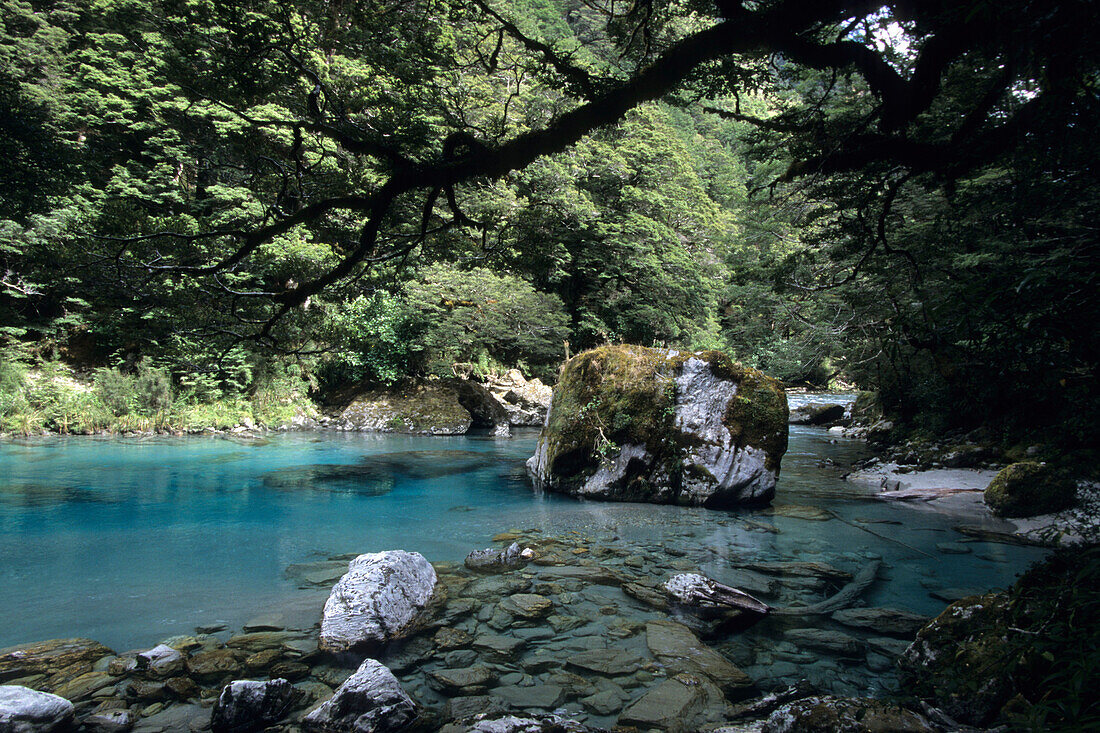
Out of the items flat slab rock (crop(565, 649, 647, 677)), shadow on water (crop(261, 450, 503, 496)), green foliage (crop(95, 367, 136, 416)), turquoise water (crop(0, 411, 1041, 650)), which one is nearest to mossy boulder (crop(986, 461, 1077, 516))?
turquoise water (crop(0, 411, 1041, 650))

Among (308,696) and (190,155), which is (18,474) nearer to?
(308,696)

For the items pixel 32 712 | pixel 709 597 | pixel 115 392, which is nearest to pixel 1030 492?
pixel 709 597

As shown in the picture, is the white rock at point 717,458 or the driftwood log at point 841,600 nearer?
the driftwood log at point 841,600

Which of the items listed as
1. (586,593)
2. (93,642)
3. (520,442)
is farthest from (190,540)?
(520,442)

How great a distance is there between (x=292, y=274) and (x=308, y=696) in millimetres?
17537

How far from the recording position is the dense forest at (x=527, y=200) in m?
3.00

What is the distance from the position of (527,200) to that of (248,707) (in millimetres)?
15616

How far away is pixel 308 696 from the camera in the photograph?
3.34 m

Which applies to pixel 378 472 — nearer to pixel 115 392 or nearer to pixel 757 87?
pixel 757 87

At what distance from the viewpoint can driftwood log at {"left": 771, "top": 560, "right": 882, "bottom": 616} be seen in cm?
460

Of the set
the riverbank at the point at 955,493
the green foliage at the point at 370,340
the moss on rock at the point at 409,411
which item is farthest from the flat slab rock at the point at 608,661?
the green foliage at the point at 370,340

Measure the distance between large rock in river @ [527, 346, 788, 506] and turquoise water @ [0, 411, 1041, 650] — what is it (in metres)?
0.54

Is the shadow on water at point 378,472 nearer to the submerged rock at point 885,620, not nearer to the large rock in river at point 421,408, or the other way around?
the large rock in river at point 421,408

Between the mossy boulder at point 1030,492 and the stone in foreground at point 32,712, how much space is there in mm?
10355
